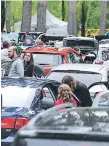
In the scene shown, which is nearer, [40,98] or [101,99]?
[40,98]

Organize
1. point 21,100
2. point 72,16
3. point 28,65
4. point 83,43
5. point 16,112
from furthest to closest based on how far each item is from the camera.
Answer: point 72,16 < point 83,43 < point 28,65 < point 21,100 < point 16,112

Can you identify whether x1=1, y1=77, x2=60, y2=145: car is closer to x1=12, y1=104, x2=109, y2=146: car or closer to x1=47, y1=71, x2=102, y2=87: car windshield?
x1=47, y1=71, x2=102, y2=87: car windshield

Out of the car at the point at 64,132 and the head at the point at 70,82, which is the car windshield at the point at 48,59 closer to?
the head at the point at 70,82

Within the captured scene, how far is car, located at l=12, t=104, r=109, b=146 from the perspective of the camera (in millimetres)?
4609

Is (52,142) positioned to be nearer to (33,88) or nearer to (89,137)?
(89,137)

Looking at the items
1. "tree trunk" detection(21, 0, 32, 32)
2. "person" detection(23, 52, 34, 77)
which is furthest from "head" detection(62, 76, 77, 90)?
"tree trunk" detection(21, 0, 32, 32)

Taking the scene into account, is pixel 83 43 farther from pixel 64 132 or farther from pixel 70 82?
pixel 64 132

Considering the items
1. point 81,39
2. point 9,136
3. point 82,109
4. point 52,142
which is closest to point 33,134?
point 52,142

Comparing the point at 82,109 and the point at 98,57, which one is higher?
the point at 82,109

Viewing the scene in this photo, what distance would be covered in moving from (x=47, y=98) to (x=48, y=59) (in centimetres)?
863

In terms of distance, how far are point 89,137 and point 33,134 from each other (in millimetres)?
384

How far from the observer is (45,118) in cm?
509

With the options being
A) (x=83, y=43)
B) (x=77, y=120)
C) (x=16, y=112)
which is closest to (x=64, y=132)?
(x=77, y=120)

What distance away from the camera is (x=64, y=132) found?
183 inches
